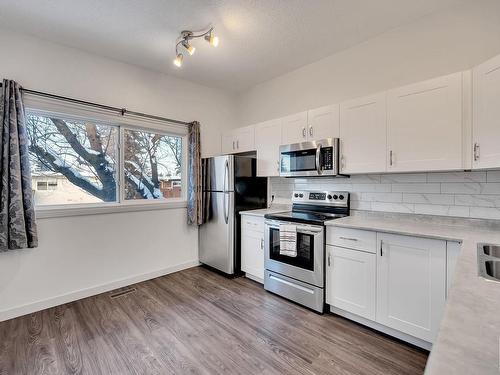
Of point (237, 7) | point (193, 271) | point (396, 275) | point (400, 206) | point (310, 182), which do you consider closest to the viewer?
point (396, 275)

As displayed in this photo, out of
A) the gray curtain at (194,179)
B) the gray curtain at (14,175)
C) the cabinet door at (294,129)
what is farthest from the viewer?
the gray curtain at (194,179)

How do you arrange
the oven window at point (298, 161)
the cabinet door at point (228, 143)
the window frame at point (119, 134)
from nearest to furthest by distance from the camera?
the window frame at point (119, 134), the oven window at point (298, 161), the cabinet door at point (228, 143)

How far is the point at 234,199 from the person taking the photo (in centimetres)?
337

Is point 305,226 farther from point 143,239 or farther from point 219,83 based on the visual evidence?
point 219,83

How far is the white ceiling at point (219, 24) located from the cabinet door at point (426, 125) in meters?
0.77

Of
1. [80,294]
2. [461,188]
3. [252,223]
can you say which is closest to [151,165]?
[252,223]

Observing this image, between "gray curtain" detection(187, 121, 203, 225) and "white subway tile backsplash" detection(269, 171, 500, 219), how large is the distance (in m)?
1.70

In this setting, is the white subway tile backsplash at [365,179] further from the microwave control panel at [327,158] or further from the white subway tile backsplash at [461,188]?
the white subway tile backsplash at [461,188]

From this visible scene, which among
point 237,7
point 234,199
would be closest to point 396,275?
point 234,199

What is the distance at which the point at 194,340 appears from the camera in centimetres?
208

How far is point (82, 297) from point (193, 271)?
1329mm

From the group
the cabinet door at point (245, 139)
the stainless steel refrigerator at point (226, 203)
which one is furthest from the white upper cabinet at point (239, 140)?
the stainless steel refrigerator at point (226, 203)

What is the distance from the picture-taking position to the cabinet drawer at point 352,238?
215 cm

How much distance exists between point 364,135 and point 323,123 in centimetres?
49
